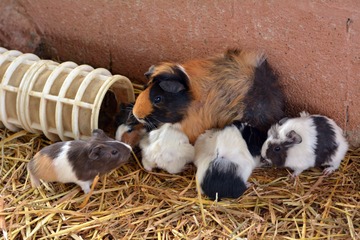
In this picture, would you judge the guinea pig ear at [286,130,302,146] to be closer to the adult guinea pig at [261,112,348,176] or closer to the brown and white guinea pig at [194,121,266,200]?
the adult guinea pig at [261,112,348,176]

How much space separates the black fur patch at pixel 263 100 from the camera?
3.12 metres

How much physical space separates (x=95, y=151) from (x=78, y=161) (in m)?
0.13

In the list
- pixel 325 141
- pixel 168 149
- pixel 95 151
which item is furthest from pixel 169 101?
pixel 325 141

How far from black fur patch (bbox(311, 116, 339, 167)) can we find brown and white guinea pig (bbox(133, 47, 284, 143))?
0.28 meters

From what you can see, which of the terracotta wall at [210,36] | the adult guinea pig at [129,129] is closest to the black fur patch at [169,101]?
the adult guinea pig at [129,129]

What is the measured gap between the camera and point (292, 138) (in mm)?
2998

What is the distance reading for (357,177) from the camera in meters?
3.13

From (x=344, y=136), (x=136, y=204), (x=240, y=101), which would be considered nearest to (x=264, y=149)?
(x=240, y=101)

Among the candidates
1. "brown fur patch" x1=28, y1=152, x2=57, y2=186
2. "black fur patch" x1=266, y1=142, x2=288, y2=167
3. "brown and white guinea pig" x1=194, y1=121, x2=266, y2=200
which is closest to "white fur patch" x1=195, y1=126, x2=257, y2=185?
"brown and white guinea pig" x1=194, y1=121, x2=266, y2=200

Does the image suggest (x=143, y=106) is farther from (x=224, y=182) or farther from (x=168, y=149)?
(x=224, y=182)

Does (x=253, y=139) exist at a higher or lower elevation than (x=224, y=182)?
higher

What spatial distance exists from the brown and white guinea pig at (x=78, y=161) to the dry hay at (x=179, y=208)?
0.11m

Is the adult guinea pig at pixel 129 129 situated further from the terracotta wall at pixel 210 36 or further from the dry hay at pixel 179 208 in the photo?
the terracotta wall at pixel 210 36

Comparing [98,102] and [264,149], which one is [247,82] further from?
[98,102]
